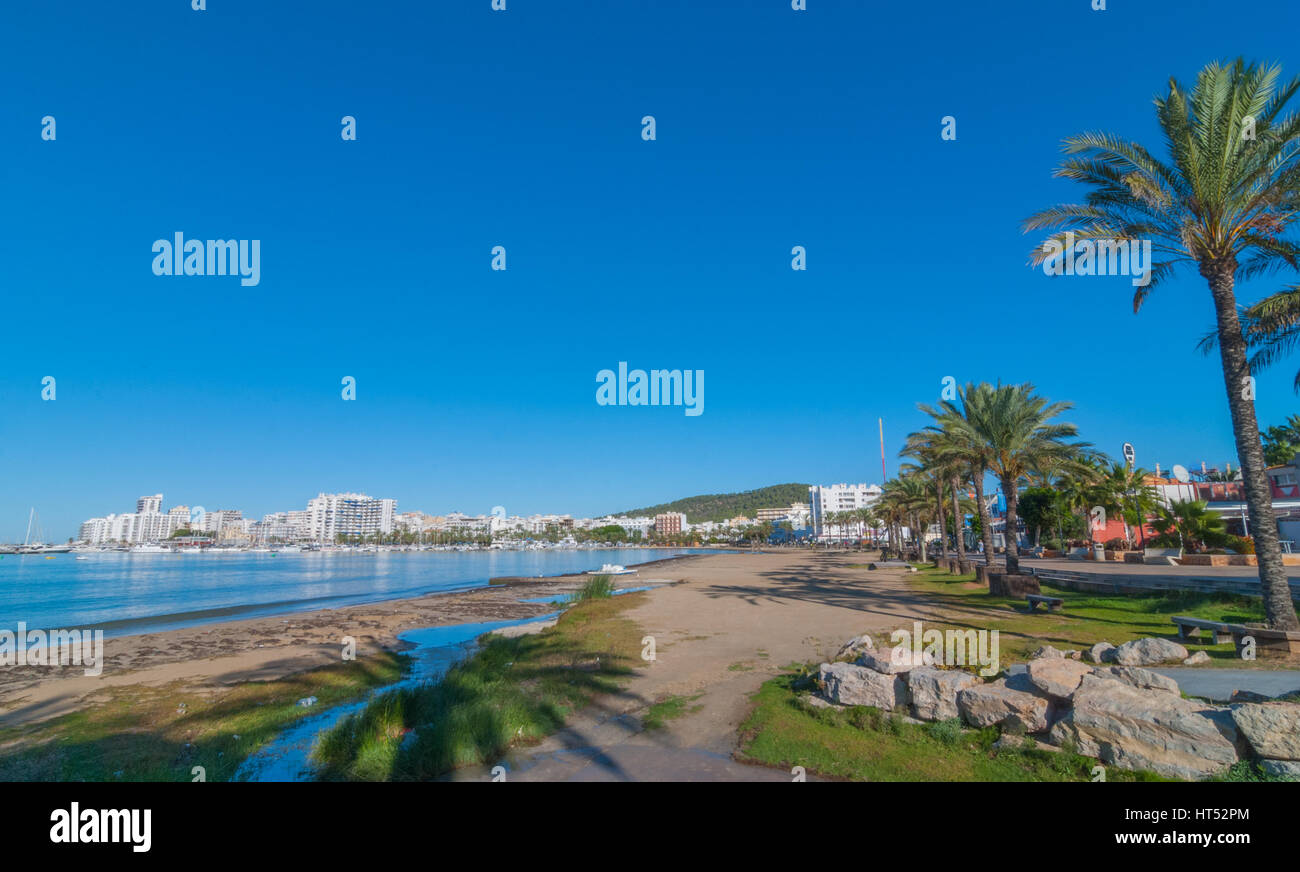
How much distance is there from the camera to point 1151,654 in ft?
32.1

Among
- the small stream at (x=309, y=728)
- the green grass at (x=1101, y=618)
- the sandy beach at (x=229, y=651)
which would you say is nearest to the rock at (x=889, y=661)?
the green grass at (x=1101, y=618)

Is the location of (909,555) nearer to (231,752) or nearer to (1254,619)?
Result: (1254,619)

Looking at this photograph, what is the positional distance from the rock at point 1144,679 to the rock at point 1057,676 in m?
0.30

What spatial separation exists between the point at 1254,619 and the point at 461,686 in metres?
17.1

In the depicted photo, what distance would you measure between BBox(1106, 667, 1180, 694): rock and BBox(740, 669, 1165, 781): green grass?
1.86 m

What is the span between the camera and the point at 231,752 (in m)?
8.84

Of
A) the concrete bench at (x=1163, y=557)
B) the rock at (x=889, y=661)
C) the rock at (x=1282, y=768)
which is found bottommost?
the concrete bench at (x=1163, y=557)

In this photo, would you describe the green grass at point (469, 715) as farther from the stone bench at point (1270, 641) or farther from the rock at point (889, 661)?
the stone bench at point (1270, 641)

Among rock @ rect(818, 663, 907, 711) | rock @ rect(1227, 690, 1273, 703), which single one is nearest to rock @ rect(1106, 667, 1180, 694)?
rock @ rect(1227, 690, 1273, 703)

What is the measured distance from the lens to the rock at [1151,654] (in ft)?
32.0

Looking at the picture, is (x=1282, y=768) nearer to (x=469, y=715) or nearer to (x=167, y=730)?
(x=469, y=715)

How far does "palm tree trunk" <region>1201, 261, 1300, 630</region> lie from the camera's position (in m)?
11.8

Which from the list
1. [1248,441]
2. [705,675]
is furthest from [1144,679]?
[1248,441]

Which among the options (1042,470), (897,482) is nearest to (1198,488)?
(897,482)
